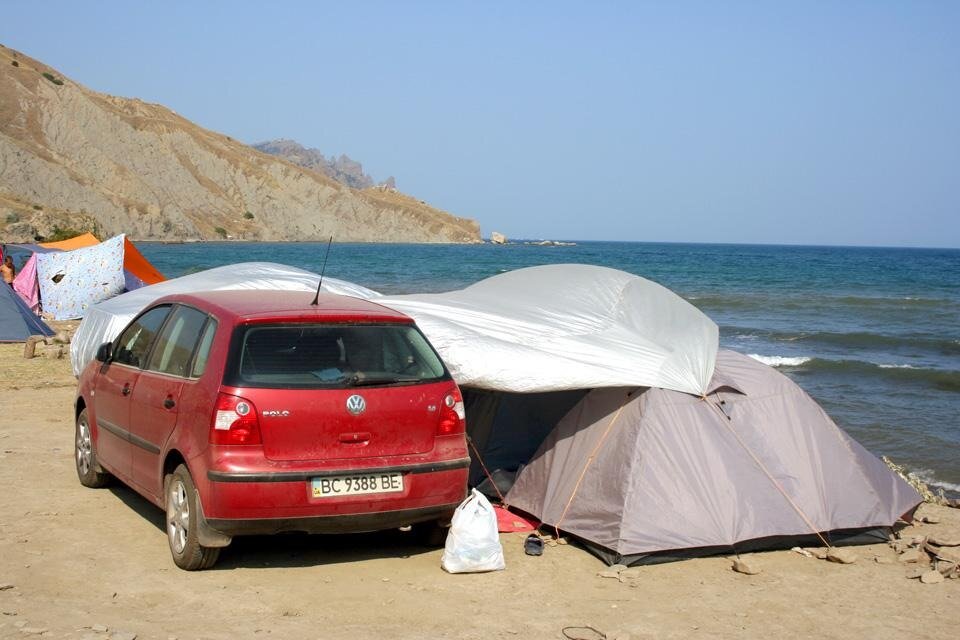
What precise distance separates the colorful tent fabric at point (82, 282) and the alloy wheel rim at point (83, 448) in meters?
16.0

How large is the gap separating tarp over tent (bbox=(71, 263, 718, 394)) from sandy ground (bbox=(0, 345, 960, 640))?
1165mm

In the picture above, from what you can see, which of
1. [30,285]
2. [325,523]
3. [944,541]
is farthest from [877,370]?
[30,285]

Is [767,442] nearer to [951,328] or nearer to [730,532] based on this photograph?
[730,532]

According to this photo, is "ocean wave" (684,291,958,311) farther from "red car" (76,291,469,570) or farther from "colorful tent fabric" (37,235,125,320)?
"red car" (76,291,469,570)

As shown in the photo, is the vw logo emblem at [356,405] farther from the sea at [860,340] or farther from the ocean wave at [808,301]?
the ocean wave at [808,301]

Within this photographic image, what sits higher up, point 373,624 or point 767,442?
point 767,442

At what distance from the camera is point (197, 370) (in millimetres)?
5898

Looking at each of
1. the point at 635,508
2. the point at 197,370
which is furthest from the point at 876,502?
the point at 197,370

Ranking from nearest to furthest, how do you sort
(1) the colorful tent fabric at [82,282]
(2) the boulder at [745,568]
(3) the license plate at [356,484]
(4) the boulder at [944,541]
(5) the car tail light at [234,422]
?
(5) the car tail light at [234,422] → (3) the license plate at [356,484] → (2) the boulder at [745,568] → (4) the boulder at [944,541] → (1) the colorful tent fabric at [82,282]

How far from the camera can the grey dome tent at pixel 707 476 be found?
655 centimetres

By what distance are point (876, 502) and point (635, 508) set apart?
196 cm

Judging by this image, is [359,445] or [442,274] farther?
[442,274]

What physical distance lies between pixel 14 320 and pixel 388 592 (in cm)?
1438

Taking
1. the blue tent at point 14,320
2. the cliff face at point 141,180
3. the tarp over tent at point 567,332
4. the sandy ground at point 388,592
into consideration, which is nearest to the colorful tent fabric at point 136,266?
the blue tent at point 14,320
